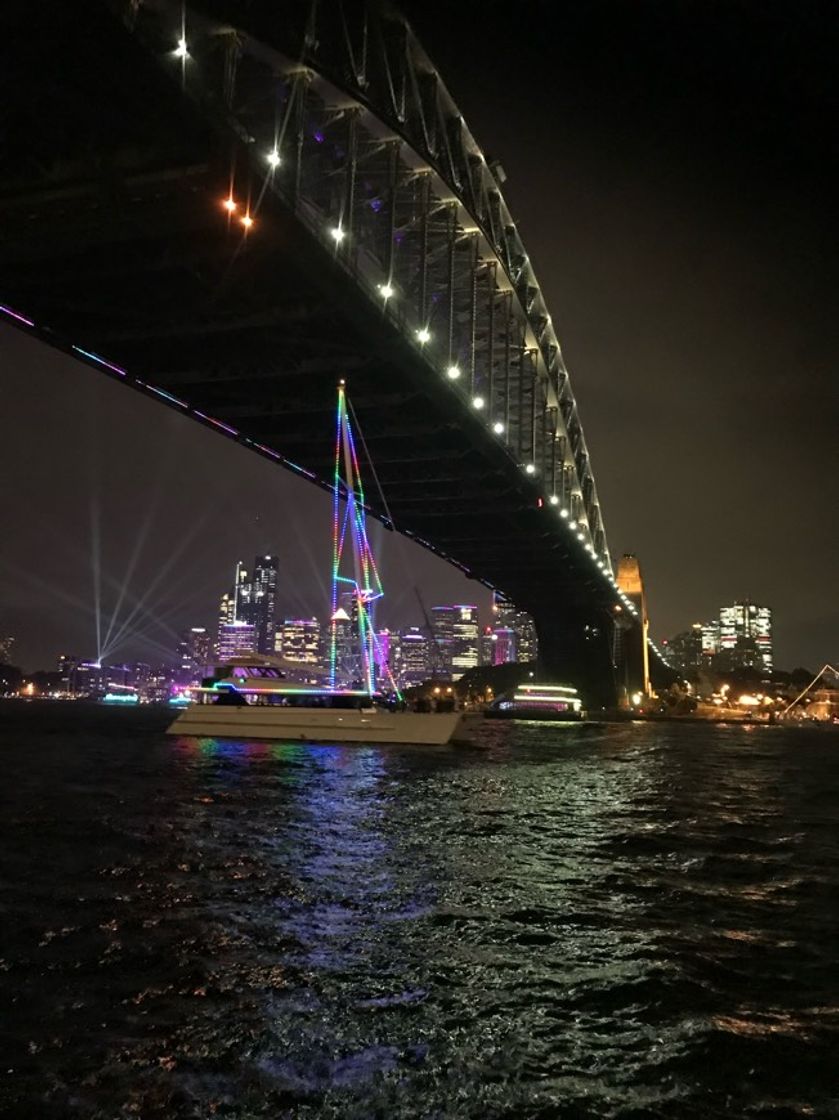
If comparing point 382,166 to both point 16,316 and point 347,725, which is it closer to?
point 16,316

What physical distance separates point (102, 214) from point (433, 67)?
23347 mm

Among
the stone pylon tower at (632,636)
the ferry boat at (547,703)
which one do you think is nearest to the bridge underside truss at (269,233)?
the ferry boat at (547,703)

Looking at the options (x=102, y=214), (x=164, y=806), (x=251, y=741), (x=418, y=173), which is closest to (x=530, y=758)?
(x=251, y=741)

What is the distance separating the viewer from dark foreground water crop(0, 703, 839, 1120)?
4.20 m

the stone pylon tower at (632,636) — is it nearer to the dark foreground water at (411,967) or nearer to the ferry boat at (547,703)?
the ferry boat at (547,703)

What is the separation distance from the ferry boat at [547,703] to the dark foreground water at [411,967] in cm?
7793

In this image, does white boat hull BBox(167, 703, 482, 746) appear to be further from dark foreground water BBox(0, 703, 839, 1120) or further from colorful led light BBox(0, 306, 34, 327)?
dark foreground water BBox(0, 703, 839, 1120)

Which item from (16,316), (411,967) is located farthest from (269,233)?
(411,967)

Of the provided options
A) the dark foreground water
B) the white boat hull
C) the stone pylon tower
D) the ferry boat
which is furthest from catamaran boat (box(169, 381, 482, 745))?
the stone pylon tower

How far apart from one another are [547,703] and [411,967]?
8944 centimetres

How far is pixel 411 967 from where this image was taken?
613 centimetres

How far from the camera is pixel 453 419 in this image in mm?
38719

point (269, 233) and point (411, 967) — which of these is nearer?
point (411, 967)

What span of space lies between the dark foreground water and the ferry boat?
256ft
